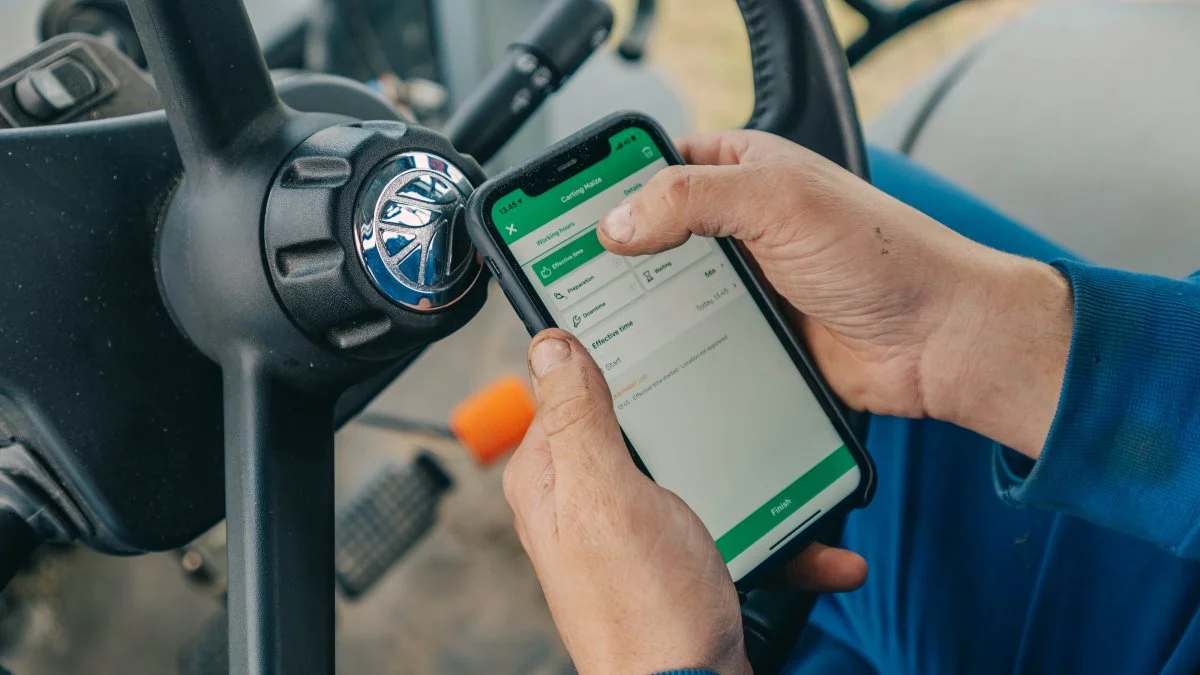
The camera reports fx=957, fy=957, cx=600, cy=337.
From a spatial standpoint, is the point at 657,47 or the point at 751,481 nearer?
the point at 751,481

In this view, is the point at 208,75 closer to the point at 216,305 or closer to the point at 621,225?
the point at 216,305

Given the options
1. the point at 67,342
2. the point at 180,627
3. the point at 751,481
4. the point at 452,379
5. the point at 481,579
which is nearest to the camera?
the point at 67,342

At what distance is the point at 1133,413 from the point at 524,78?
405 millimetres

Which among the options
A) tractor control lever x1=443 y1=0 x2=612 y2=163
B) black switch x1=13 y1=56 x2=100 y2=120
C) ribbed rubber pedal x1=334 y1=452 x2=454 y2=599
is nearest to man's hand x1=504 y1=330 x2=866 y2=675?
tractor control lever x1=443 y1=0 x2=612 y2=163

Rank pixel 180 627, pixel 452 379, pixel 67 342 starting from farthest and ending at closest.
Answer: pixel 452 379 < pixel 180 627 < pixel 67 342

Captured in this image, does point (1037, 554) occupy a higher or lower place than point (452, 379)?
higher

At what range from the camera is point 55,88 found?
1.71 ft

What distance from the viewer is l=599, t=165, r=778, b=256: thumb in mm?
517

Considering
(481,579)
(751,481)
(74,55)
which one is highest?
(74,55)

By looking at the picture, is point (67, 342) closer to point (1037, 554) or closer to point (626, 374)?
point (626, 374)

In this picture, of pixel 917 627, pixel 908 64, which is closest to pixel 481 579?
pixel 917 627

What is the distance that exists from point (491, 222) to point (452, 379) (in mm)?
860

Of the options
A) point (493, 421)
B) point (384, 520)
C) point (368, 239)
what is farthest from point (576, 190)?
point (384, 520)

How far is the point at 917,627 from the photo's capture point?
67cm
